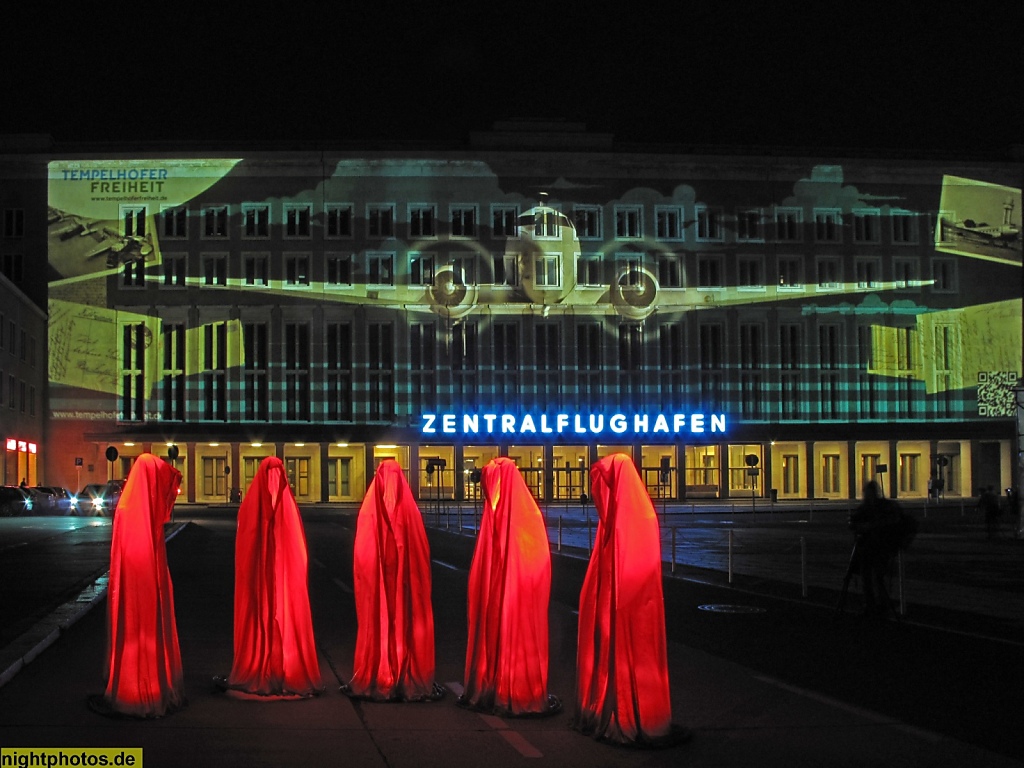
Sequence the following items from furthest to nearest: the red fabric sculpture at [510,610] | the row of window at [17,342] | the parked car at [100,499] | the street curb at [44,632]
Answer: the row of window at [17,342] < the parked car at [100,499] < the street curb at [44,632] < the red fabric sculpture at [510,610]

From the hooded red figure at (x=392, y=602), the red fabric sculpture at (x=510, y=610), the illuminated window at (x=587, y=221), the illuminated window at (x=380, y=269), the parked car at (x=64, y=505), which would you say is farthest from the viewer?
the illuminated window at (x=587, y=221)

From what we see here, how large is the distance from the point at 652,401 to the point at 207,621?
62637mm

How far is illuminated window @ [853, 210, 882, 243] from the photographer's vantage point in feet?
254

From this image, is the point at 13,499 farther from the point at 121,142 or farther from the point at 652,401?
the point at 652,401

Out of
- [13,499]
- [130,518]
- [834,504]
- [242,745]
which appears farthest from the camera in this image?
[834,504]

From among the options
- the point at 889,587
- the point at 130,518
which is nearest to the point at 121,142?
the point at 889,587

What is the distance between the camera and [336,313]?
247 ft

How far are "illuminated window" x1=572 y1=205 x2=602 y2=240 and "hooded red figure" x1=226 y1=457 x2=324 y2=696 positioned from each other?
2649 inches

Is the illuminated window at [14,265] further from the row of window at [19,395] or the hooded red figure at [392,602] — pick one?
the hooded red figure at [392,602]

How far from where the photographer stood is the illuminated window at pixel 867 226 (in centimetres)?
7744

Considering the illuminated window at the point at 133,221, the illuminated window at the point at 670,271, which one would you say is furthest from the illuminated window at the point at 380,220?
the illuminated window at the point at 670,271

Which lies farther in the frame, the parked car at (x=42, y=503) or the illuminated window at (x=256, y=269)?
the illuminated window at (x=256, y=269)

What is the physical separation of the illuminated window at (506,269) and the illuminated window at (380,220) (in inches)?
265

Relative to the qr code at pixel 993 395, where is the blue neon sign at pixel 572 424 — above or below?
below
